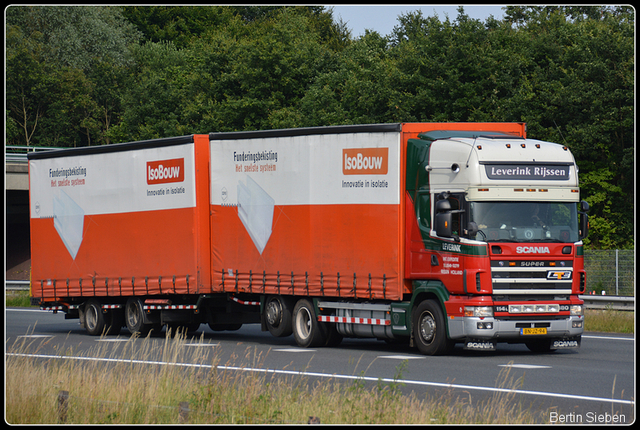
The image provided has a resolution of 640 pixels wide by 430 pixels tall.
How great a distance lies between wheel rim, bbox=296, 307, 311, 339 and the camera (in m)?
17.8

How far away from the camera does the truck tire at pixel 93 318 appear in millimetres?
→ 21703

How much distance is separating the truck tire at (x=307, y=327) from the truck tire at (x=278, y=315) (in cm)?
21

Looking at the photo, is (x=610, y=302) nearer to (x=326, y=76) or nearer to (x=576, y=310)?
(x=576, y=310)

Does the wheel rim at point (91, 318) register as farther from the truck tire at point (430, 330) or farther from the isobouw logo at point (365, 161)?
the truck tire at point (430, 330)

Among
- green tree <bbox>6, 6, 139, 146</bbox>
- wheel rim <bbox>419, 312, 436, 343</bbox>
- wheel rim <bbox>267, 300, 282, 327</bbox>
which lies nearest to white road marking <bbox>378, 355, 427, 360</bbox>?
wheel rim <bbox>419, 312, 436, 343</bbox>

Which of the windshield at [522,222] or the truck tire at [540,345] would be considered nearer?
the windshield at [522,222]

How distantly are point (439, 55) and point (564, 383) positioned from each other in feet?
97.5

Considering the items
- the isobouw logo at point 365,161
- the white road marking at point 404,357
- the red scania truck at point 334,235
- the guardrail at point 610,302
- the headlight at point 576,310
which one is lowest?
the white road marking at point 404,357

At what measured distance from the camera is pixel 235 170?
747 inches

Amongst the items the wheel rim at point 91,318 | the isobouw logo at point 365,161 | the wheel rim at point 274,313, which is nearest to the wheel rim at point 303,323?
the wheel rim at point 274,313

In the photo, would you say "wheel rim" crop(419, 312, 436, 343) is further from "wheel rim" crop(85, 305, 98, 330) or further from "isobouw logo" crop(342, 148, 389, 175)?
"wheel rim" crop(85, 305, 98, 330)

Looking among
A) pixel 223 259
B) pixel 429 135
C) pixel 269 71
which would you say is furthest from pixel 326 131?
pixel 269 71

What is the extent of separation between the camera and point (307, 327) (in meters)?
17.9

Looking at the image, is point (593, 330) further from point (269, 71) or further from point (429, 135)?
point (269, 71)
